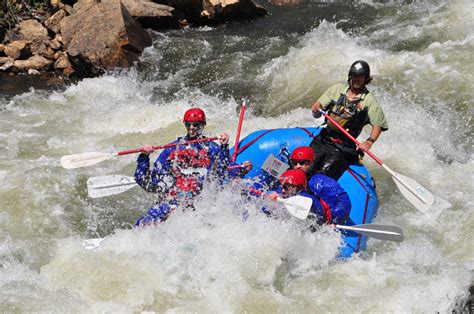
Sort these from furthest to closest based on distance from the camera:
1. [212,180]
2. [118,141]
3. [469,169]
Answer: [118,141], [469,169], [212,180]

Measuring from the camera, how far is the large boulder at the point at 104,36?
31.0 ft

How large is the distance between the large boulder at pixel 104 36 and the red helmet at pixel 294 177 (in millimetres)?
5243

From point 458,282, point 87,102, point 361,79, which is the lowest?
point 458,282

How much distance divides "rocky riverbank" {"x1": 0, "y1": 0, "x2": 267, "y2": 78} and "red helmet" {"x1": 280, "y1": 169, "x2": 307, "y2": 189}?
5.24 meters

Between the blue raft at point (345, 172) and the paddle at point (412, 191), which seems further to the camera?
the paddle at point (412, 191)

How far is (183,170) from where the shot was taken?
5285 mm

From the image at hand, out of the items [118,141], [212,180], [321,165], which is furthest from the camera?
[118,141]

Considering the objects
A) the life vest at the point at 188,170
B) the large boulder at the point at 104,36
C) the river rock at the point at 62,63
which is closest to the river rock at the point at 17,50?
the river rock at the point at 62,63

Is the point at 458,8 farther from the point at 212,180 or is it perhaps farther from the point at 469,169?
the point at 212,180

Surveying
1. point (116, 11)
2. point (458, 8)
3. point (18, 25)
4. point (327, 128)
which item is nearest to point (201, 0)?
point (116, 11)

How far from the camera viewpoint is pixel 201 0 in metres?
11.5

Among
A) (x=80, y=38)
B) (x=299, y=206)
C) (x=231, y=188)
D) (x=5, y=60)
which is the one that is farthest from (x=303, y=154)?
(x=5, y=60)

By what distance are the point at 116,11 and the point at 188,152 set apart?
530 centimetres

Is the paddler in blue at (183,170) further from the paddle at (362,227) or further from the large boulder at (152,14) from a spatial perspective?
the large boulder at (152,14)
